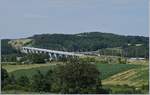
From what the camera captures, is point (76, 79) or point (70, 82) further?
point (76, 79)

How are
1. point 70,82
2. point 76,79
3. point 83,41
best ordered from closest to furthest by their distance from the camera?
point 70,82
point 76,79
point 83,41

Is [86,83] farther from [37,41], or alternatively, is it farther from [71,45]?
[37,41]

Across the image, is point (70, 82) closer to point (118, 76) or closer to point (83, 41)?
point (118, 76)

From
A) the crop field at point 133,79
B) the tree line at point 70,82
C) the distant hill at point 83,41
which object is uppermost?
the tree line at point 70,82

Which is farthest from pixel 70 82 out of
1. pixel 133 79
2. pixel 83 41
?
pixel 83 41

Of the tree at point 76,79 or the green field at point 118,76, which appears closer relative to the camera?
the tree at point 76,79

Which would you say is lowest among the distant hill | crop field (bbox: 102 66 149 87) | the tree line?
the distant hill

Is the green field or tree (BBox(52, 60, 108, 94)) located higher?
tree (BBox(52, 60, 108, 94))

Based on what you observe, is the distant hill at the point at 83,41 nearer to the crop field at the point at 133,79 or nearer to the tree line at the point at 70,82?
the crop field at the point at 133,79

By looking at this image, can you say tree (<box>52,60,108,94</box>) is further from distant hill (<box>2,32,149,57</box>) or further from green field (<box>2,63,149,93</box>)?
distant hill (<box>2,32,149,57</box>)

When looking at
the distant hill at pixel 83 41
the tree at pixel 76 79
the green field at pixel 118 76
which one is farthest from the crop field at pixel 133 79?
the distant hill at pixel 83 41

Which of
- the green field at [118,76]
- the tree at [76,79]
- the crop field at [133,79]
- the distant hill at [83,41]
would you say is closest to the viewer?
the tree at [76,79]

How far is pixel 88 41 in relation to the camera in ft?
222

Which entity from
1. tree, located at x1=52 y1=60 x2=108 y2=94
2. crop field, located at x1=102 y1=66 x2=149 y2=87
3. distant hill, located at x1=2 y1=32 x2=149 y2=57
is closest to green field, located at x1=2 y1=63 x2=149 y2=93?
crop field, located at x1=102 y1=66 x2=149 y2=87
